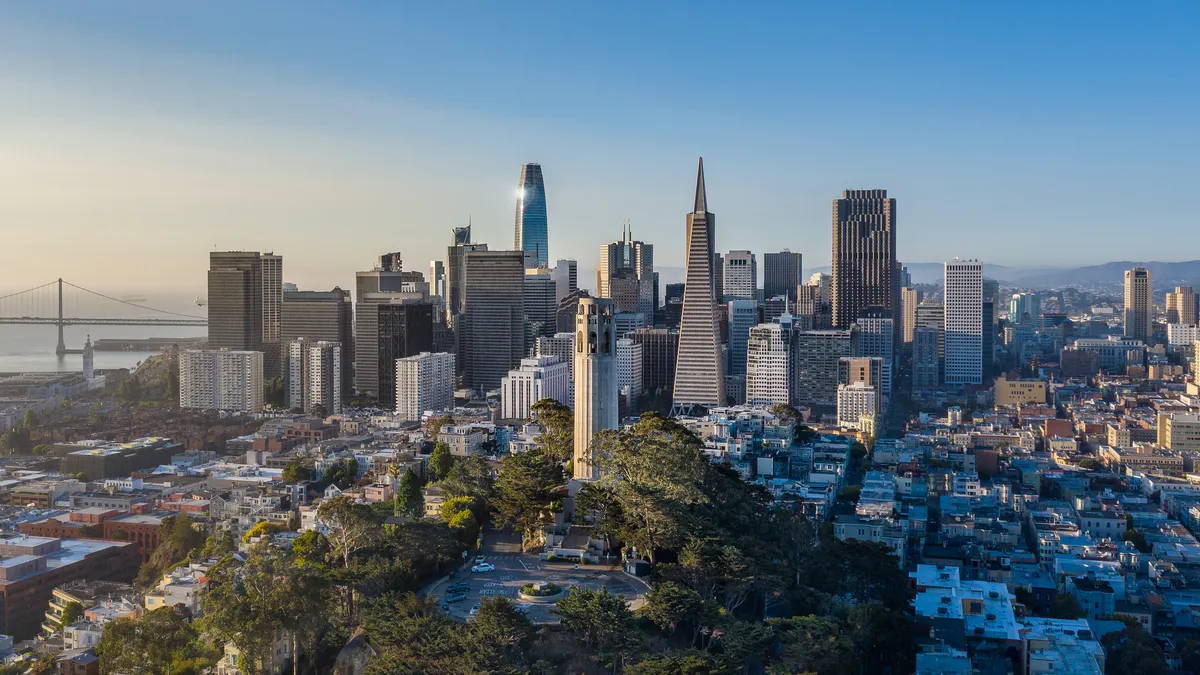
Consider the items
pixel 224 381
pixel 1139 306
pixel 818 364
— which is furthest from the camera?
pixel 1139 306

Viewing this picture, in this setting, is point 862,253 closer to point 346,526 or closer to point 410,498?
point 410,498

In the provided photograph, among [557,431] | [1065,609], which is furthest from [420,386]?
[1065,609]

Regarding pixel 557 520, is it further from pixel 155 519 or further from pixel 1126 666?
pixel 155 519

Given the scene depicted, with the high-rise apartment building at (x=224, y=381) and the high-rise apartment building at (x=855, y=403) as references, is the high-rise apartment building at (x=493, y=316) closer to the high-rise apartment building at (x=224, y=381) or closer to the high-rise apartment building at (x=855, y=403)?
the high-rise apartment building at (x=224, y=381)

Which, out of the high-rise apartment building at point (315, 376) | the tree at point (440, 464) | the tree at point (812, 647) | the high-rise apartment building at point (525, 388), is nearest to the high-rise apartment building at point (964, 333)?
the high-rise apartment building at point (525, 388)

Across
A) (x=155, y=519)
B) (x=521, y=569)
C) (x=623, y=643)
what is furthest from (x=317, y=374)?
(x=623, y=643)

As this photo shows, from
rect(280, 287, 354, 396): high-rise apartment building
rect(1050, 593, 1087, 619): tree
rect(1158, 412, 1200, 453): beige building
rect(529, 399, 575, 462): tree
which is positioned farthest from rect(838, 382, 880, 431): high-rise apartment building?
rect(280, 287, 354, 396): high-rise apartment building
